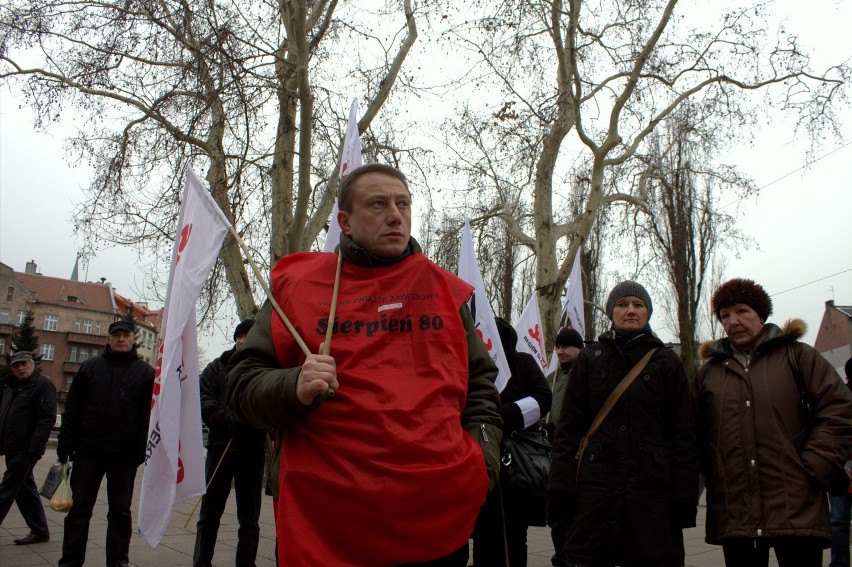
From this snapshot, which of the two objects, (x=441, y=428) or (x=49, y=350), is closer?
(x=441, y=428)

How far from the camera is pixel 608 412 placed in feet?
11.6

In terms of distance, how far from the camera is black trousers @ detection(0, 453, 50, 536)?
6.64m

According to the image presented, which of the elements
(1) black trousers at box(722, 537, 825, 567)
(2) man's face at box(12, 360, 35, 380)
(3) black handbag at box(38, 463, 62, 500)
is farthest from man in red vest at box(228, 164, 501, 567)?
(2) man's face at box(12, 360, 35, 380)

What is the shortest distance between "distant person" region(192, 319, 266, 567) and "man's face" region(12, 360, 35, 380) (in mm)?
2264

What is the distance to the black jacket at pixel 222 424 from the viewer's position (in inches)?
231

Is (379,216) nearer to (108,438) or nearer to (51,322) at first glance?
(108,438)

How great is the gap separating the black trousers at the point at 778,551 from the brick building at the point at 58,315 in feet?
231

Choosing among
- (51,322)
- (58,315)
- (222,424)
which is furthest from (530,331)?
(58,315)

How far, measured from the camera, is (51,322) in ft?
247

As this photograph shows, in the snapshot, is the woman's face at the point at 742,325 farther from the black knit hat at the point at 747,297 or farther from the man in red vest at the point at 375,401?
the man in red vest at the point at 375,401

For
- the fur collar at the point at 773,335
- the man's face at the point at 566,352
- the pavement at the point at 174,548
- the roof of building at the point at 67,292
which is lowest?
the pavement at the point at 174,548

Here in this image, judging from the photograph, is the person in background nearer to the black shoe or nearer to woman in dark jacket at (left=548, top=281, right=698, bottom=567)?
woman in dark jacket at (left=548, top=281, right=698, bottom=567)

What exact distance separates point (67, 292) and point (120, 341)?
3247 inches

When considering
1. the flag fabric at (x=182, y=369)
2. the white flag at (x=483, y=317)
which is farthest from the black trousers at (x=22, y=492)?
the white flag at (x=483, y=317)
